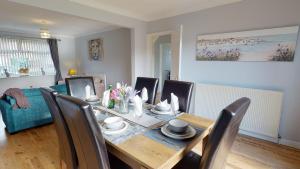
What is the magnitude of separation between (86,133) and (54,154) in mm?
1623

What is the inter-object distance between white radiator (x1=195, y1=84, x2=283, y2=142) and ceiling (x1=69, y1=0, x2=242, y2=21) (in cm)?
146

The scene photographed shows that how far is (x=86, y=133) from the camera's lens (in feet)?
3.16

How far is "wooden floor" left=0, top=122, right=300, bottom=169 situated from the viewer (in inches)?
75.4

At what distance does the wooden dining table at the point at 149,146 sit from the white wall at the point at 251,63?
163cm

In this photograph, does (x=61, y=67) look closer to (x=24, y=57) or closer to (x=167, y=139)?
(x=24, y=57)

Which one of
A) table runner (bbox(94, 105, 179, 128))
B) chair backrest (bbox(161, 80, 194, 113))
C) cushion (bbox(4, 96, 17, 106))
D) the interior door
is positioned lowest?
cushion (bbox(4, 96, 17, 106))

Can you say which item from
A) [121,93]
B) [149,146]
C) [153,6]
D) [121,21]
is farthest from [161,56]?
[149,146]

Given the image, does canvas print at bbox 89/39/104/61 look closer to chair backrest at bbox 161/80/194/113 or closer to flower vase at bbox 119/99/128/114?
chair backrest at bbox 161/80/194/113

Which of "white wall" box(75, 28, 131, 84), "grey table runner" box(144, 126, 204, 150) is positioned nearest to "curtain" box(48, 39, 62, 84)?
"white wall" box(75, 28, 131, 84)

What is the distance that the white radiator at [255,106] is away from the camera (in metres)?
2.29

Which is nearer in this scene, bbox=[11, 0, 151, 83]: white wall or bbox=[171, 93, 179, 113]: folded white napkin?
bbox=[171, 93, 179, 113]: folded white napkin

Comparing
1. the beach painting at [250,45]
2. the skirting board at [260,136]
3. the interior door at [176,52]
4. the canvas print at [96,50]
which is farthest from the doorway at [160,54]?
the skirting board at [260,136]

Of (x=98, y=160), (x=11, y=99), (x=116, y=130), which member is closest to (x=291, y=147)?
(x=116, y=130)

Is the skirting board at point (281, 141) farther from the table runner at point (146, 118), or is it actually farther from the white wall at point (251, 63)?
the table runner at point (146, 118)
